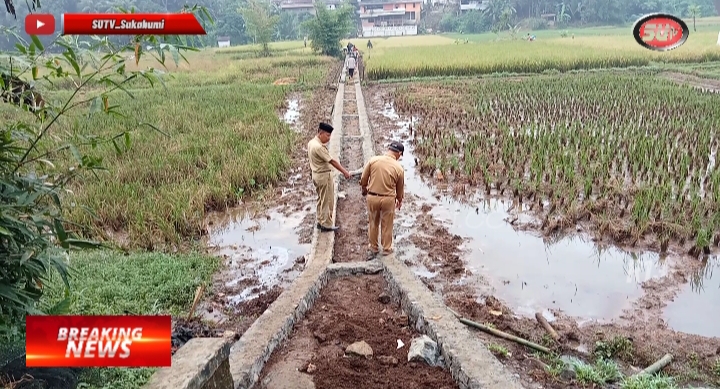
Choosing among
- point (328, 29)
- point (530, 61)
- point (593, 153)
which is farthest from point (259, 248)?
point (328, 29)

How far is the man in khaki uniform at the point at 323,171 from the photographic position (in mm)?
5430

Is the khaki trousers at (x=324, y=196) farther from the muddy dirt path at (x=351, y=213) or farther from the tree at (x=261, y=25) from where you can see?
the tree at (x=261, y=25)

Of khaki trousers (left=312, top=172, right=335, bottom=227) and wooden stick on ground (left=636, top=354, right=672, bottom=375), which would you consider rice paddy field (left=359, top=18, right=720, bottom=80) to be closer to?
khaki trousers (left=312, top=172, right=335, bottom=227)

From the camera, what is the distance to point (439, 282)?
495 cm

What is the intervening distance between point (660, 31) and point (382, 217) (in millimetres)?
2818

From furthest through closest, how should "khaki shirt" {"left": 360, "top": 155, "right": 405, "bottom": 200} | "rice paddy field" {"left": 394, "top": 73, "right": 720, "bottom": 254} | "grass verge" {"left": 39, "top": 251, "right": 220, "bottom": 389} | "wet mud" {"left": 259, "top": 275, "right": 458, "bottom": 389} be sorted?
"rice paddy field" {"left": 394, "top": 73, "right": 720, "bottom": 254} < "khaki shirt" {"left": 360, "top": 155, "right": 405, "bottom": 200} < "grass verge" {"left": 39, "top": 251, "right": 220, "bottom": 389} < "wet mud" {"left": 259, "top": 275, "right": 458, "bottom": 389}

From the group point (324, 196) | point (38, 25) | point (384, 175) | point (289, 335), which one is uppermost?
point (38, 25)

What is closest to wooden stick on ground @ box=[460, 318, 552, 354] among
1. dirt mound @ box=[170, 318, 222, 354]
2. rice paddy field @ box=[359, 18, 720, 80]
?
dirt mound @ box=[170, 318, 222, 354]

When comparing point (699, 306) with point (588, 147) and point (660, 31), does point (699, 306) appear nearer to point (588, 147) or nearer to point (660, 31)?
point (660, 31)

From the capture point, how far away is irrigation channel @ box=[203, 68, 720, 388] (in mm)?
3465

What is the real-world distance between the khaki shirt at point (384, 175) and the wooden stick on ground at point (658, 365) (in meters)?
2.53

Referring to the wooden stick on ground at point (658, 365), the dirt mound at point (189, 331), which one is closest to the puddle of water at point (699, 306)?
the wooden stick on ground at point (658, 365)

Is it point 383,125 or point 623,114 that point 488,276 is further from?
point 623,114

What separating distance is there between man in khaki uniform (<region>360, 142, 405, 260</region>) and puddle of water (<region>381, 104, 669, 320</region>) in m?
1.01
